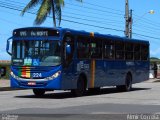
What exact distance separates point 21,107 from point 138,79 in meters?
15.2

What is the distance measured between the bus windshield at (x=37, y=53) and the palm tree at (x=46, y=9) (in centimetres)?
1916

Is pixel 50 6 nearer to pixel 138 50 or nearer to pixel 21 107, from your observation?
pixel 138 50

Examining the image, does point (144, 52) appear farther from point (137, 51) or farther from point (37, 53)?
point (37, 53)

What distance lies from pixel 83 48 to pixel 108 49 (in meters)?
3.12

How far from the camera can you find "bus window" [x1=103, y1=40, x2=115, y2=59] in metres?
26.5

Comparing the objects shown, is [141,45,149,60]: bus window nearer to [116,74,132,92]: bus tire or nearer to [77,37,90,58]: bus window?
[116,74,132,92]: bus tire

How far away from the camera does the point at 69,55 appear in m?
22.6

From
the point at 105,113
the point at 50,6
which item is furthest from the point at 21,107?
the point at 50,6

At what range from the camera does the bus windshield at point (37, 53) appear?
72.5ft

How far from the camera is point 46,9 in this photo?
137 feet

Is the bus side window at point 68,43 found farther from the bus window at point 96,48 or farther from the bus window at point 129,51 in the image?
the bus window at point 129,51

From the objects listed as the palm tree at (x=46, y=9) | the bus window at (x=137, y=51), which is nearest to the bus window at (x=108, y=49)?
the bus window at (x=137, y=51)

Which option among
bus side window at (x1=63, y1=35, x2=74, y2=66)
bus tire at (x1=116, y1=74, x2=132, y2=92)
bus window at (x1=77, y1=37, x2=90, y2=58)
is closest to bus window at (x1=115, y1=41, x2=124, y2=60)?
bus tire at (x1=116, y1=74, x2=132, y2=92)

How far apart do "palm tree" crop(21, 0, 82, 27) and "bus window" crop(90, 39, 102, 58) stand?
16423mm
